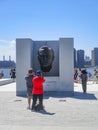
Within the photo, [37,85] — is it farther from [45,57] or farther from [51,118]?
[45,57]

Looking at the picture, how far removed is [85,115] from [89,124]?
1.65m

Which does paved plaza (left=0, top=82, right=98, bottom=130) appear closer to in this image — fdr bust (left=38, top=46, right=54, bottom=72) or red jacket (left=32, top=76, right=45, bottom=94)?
red jacket (left=32, top=76, right=45, bottom=94)

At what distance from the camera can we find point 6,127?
8.72 metres

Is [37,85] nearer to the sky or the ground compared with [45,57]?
nearer to the ground

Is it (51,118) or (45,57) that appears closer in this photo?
(51,118)

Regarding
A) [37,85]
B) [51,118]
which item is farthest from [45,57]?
[51,118]

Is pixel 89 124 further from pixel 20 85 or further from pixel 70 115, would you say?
pixel 20 85

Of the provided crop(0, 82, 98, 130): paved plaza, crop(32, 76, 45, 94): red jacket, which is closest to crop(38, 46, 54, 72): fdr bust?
crop(0, 82, 98, 130): paved plaza

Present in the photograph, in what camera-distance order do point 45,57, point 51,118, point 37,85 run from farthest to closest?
point 45,57, point 37,85, point 51,118

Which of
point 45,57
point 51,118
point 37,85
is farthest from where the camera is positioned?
point 45,57

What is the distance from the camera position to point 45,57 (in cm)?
1880

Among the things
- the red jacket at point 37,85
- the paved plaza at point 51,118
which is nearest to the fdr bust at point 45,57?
the paved plaza at point 51,118

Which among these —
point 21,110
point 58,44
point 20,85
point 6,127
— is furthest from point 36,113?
point 58,44

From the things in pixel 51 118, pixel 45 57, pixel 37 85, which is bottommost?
pixel 51 118
